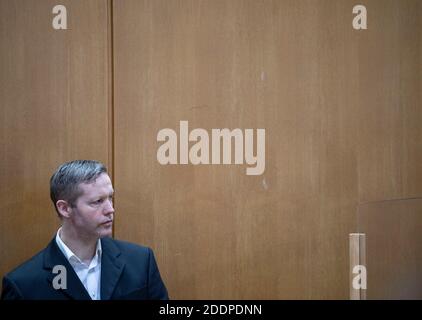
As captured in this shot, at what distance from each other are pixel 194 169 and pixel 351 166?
724mm

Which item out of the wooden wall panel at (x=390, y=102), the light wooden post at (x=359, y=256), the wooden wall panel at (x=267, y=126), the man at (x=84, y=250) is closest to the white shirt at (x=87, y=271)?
the man at (x=84, y=250)

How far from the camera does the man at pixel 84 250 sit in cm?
228

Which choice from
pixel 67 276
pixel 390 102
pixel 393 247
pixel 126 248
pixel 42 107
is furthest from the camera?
pixel 390 102

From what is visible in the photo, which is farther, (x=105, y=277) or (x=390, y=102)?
(x=390, y=102)

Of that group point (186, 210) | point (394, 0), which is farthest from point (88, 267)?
point (394, 0)

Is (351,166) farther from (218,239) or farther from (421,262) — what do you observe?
(421,262)

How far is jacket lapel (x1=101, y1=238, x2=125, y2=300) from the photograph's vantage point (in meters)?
2.32

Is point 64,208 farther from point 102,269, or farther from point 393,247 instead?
point 393,247

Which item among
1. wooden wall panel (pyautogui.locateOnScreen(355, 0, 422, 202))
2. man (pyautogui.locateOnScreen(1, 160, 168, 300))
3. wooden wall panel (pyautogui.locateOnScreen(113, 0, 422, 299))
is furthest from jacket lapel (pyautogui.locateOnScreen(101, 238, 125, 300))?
wooden wall panel (pyautogui.locateOnScreen(355, 0, 422, 202))

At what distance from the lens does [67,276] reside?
7.45ft

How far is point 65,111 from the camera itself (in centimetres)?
278

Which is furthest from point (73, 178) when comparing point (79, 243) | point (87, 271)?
point (87, 271)

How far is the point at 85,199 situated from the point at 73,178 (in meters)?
0.09

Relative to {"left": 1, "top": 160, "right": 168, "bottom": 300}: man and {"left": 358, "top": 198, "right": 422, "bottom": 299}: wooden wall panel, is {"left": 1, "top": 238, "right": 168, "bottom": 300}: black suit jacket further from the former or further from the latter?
{"left": 358, "top": 198, "right": 422, "bottom": 299}: wooden wall panel
